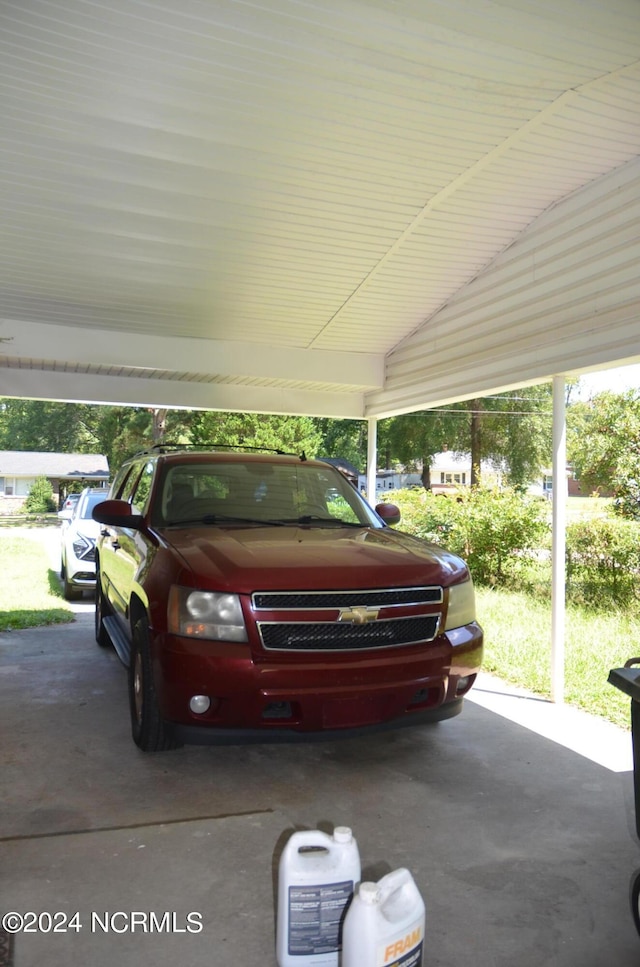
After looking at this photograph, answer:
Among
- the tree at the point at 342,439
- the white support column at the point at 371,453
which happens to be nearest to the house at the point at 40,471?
the tree at the point at 342,439

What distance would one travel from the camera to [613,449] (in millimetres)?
11164

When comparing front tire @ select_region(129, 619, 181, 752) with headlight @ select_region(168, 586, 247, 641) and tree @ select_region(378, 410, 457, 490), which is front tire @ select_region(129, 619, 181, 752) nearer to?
headlight @ select_region(168, 586, 247, 641)

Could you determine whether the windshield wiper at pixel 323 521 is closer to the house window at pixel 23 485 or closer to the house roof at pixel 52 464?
the house roof at pixel 52 464

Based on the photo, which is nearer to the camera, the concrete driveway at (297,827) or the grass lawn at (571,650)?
the concrete driveway at (297,827)

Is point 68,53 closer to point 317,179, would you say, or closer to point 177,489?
point 317,179

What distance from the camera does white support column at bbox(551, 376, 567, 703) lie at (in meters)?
5.61

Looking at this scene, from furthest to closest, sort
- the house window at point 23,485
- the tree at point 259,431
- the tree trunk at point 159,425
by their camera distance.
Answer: the house window at point 23,485
the tree trunk at point 159,425
the tree at point 259,431

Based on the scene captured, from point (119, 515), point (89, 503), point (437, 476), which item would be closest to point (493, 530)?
point (89, 503)

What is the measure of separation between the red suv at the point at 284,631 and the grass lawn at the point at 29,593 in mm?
4411

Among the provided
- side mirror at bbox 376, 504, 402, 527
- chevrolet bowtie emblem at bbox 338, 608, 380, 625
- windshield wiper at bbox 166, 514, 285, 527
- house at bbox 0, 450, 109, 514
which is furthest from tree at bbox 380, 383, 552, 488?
house at bbox 0, 450, 109, 514

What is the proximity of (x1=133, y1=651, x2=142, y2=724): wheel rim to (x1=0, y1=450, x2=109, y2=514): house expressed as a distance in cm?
3788

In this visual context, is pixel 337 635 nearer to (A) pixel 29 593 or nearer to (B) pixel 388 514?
(B) pixel 388 514

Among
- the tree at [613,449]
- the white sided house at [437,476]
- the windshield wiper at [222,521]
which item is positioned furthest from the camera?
the white sided house at [437,476]

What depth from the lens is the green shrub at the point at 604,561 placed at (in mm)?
9672
